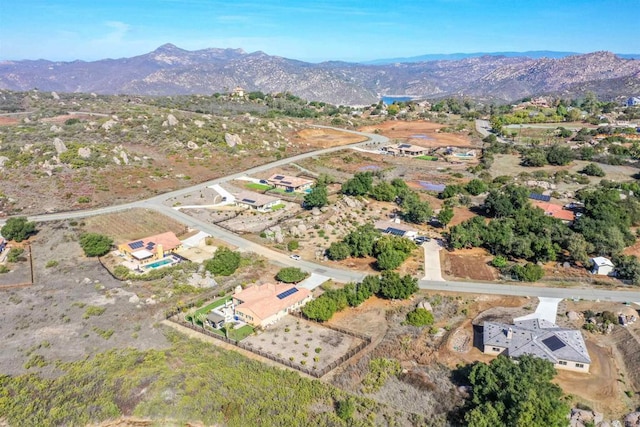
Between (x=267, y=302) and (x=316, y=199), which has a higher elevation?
(x=316, y=199)

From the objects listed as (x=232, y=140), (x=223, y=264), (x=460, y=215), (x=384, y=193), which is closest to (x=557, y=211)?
(x=460, y=215)

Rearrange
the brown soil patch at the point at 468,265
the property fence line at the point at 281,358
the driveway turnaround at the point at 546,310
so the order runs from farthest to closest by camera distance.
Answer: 1. the brown soil patch at the point at 468,265
2. the driveway turnaround at the point at 546,310
3. the property fence line at the point at 281,358

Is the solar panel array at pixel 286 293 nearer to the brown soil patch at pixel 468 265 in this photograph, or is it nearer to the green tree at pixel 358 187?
the brown soil patch at pixel 468 265

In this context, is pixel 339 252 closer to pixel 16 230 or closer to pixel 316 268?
pixel 316 268

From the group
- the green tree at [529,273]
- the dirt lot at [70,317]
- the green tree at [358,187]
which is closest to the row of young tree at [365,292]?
the green tree at [529,273]

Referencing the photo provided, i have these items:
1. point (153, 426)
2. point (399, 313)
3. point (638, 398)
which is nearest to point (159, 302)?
point (153, 426)
